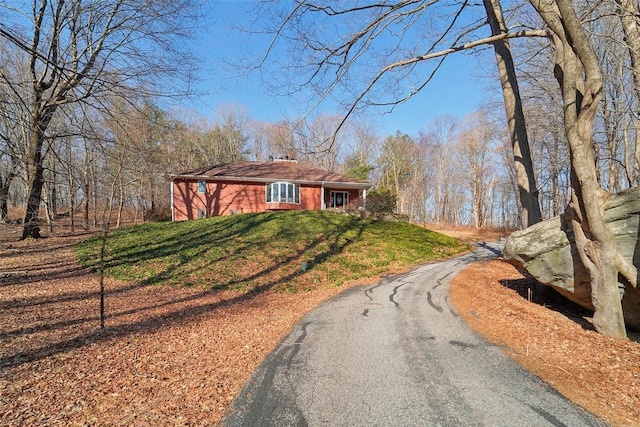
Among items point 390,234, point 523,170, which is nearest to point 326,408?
point 523,170

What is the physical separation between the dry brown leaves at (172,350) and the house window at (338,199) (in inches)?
677

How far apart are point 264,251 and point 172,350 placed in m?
7.44

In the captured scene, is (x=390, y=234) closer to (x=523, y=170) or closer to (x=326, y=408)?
(x=523, y=170)

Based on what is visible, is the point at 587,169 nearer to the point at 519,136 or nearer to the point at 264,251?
the point at 519,136

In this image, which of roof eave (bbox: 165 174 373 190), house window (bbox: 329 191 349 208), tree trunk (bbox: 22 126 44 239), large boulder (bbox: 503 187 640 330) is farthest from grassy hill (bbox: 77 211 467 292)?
house window (bbox: 329 191 349 208)

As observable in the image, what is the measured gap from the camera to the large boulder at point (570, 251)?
483 centimetres

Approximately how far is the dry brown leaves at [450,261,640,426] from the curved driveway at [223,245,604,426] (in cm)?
26

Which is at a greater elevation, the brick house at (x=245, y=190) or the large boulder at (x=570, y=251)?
the brick house at (x=245, y=190)

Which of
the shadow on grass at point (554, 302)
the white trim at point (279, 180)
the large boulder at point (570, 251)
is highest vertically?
the white trim at point (279, 180)

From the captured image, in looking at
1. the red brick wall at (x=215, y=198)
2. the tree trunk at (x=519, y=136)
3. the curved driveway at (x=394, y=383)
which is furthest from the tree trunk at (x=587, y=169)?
the red brick wall at (x=215, y=198)

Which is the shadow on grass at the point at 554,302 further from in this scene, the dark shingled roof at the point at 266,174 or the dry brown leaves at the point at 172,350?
the dark shingled roof at the point at 266,174

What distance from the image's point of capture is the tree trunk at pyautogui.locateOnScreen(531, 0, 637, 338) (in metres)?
4.62

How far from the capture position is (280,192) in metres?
22.5

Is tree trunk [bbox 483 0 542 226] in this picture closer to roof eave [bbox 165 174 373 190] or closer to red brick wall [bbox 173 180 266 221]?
roof eave [bbox 165 174 373 190]
